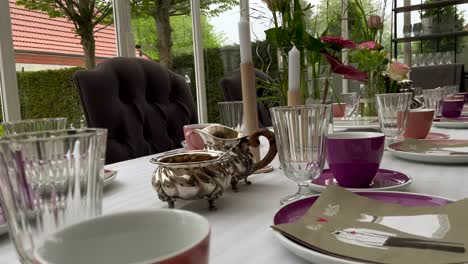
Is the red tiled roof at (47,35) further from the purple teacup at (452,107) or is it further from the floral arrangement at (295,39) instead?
the purple teacup at (452,107)

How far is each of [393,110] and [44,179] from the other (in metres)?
0.79

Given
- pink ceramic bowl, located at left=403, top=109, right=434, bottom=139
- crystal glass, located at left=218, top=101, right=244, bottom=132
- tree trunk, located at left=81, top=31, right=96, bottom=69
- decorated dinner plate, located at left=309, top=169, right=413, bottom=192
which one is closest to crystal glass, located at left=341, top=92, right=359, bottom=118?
pink ceramic bowl, located at left=403, top=109, right=434, bottom=139

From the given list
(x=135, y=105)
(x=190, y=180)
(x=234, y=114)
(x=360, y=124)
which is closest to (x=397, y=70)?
(x=360, y=124)

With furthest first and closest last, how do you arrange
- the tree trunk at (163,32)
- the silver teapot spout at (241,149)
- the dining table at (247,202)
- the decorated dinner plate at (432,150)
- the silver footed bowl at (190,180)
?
the tree trunk at (163,32) → the decorated dinner plate at (432,150) → the silver teapot spout at (241,149) → the silver footed bowl at (190,180) → the dining table at (247,202)

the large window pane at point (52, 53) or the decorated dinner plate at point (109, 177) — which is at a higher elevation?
the large window pane at point (52, 53)

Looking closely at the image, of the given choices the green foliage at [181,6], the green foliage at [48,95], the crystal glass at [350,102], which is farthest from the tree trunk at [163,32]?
the crystal glass at [350,102]

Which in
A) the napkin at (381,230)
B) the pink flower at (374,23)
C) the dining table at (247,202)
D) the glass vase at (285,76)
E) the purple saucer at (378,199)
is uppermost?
the pink flower at (374,23)

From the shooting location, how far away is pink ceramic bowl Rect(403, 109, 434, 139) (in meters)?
1.10

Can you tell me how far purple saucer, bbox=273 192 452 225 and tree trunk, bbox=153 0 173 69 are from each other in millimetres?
3014

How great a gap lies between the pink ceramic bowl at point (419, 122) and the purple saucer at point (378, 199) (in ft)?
1.94

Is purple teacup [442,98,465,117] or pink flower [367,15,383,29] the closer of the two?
purple teacup [442,98,465,117]

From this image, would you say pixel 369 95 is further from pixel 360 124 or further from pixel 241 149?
pixel 241 149

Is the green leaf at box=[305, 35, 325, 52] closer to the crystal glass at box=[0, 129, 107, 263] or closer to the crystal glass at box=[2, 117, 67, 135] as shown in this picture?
the crystal glass at box=[2, 117, 67, 135]

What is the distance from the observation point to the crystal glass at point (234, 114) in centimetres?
100
